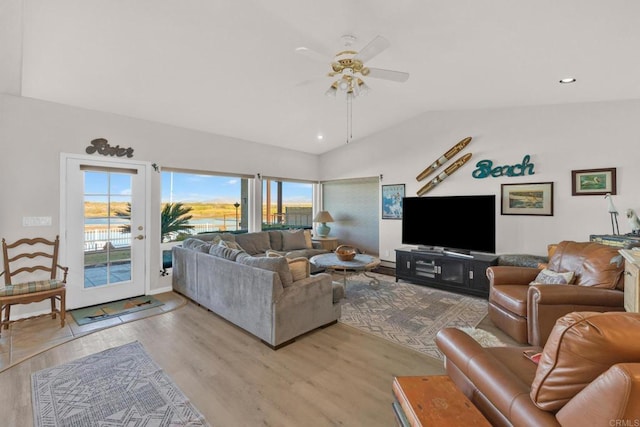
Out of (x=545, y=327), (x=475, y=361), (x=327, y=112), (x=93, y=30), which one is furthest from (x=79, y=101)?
(x=545, y=327)

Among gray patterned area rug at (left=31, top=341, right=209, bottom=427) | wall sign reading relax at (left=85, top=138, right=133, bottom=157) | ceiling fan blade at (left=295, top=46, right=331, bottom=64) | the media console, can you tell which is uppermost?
ceiling fan blade at (left=295, top=46, right=331, bottom=64)

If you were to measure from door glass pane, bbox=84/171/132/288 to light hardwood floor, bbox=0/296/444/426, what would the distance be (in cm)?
117

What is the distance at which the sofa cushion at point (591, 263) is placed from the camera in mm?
2713

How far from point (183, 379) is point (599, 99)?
18.5 feet

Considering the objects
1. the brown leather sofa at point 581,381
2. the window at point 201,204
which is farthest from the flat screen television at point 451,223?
the brown leather sofa at point 581,381

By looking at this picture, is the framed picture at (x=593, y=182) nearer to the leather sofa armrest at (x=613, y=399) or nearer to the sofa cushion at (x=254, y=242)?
the leather sofa armrest at (x=613, y=399)

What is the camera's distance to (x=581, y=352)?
100 centimetres

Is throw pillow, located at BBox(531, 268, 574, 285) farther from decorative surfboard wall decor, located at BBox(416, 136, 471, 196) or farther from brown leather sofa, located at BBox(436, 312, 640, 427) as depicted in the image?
decorative surfboard wall decor, located at BBox(416, 136, 471, 196)

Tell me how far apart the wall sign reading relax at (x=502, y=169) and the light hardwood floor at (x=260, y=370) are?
3337 millimetres

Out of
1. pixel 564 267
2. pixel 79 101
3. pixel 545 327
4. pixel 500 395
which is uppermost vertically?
pixel 79 101

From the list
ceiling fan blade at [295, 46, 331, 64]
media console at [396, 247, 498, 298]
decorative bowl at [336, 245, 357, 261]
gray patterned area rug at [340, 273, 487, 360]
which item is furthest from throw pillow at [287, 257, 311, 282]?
media console at [396, 247, 498, 298]

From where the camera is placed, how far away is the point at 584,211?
403 cm

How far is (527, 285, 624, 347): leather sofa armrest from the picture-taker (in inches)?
104

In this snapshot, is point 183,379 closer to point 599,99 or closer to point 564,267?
point 564,267
